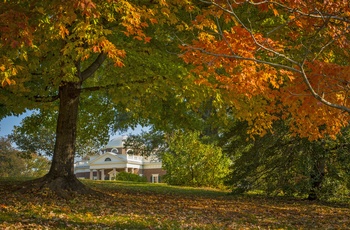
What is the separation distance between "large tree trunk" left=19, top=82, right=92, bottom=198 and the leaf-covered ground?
0.84 meters

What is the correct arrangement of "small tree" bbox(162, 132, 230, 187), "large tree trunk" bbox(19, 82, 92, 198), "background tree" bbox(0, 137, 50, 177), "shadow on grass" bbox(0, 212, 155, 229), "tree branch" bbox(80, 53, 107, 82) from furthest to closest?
1. "background tree" bbox(0, 137, 50, 177)
2. "small tree" bbox(162, 132, 230, 187)
3. "tree branch" bbox(80, 53, 107, 82)
4. "large tree trunk" bbox(19, 82, 92, 198)
5. "shadow on grass" bbox(0, 212, 155, 229)

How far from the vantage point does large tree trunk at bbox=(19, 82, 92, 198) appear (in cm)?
1337

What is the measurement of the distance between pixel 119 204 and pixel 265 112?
645 centimetres

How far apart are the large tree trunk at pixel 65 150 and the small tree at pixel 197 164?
11676 millimetres

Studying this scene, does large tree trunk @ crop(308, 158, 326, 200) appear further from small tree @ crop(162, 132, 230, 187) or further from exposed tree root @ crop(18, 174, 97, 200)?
small tree @ crop(162, 132, 230, 187)

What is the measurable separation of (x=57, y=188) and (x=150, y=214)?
3969mm

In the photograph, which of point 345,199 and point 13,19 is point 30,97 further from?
point 345,199

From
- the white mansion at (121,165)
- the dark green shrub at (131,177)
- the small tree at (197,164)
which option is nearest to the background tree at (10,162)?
the dark green shrub at (131,177)

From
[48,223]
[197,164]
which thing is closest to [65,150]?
[48,223]

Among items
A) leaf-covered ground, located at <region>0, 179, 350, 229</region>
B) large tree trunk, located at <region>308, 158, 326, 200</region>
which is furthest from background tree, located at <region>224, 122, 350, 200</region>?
leaf-covered ground, located at <region>0, 179, 350, 229</region>

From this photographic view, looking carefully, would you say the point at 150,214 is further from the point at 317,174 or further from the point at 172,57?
the point at 317,174

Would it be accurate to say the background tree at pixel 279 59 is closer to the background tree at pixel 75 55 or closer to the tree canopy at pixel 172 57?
the tree canopy at pixel 172 57

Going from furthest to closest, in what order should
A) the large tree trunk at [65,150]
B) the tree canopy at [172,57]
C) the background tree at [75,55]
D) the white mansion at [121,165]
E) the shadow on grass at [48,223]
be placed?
the white mansion at [121,165] → the large tree trunk at [65,150] → the background tree at [75,55] → the tree canopy at [172,57] → the shadow on grass at [48,223]

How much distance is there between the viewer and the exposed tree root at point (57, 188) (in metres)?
12.7
